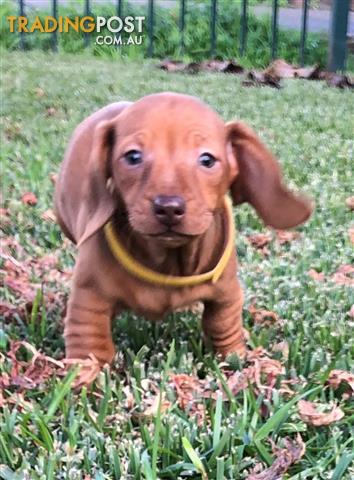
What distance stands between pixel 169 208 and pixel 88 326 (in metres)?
0.32

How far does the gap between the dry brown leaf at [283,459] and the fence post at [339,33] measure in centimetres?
467

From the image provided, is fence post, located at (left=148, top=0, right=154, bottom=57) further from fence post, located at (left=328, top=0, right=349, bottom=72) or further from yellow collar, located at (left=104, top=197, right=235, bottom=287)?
yellow collar, located at (left=104, top=197, right=235, bottom=287)

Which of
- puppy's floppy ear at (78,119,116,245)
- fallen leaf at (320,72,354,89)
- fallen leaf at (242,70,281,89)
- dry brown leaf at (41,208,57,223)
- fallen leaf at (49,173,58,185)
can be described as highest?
puppy's floppy ear at (78,119,116,245)

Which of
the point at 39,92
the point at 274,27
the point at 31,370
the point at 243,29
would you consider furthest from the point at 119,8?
the point at 31,370

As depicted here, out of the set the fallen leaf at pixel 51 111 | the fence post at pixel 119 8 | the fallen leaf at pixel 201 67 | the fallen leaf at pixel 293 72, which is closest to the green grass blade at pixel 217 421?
the fallen leaf at pixel 51 111

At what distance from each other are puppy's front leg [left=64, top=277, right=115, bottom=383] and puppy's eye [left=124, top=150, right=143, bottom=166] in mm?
234

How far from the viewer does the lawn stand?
1.36 m

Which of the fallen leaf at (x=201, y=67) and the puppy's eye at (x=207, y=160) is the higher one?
the puppy's eye at (x=207, y=160)

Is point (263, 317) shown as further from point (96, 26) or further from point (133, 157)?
point (96, 26)

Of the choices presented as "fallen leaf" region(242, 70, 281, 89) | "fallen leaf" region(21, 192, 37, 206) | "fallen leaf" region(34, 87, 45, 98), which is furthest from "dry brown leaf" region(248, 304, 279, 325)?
"fallen leaf" region(242, 70, 281, 89)

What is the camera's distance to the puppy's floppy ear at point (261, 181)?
1.58 meters

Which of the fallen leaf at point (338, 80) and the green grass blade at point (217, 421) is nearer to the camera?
the green grass blade at point (217, 421)

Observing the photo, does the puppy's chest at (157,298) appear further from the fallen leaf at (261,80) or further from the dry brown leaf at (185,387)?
the fallen leaf at (261,80)

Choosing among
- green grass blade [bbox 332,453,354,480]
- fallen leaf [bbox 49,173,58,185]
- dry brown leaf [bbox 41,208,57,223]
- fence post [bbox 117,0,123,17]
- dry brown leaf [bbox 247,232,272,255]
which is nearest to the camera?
green grass blade [bbox 332,453,354,480]
